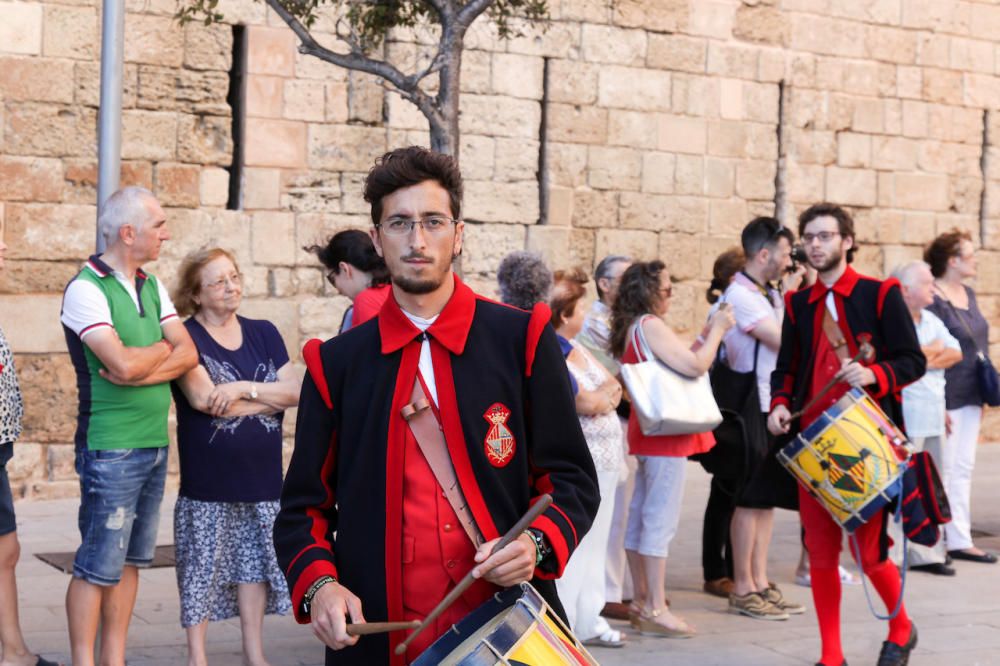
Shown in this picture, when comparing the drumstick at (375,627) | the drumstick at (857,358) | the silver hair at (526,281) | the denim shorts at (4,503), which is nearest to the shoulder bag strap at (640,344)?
the silver hair at (526,281)

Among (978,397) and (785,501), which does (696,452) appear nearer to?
(785,501)

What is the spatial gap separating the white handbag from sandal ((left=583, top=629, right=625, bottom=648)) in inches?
34.6

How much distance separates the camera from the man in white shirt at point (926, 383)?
7977 mm

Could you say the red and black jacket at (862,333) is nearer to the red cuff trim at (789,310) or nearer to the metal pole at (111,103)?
the red cuff trim at (789,310)

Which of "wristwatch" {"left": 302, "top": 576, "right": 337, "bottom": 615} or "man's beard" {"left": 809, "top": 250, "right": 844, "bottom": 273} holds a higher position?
"man's beard" {"left": 809, "top": 250, "right": 844, "bottom": 273}

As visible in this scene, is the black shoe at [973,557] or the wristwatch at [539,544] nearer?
the wristwatch at [539,544]

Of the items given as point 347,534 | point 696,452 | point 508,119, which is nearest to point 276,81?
point 508,119

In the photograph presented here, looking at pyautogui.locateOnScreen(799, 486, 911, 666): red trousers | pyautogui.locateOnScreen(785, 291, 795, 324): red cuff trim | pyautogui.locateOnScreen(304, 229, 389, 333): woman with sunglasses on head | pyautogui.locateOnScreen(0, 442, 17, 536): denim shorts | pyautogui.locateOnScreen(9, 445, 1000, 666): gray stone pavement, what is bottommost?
pyautogui.locateOnScreen(9, 445, 1000, 666): gray stone pavement

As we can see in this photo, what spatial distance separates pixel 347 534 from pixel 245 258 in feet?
25.3

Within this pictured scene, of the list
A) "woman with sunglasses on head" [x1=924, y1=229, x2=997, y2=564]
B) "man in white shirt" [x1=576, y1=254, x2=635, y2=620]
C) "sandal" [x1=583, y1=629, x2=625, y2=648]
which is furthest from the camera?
"woman with sunglasses on head" [x1=924, y1=229, x2=997, y2=564]

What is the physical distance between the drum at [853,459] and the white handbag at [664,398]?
840mm

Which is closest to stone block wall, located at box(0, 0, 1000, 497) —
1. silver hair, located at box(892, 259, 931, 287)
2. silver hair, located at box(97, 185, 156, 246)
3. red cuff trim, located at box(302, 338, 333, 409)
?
silver hair, located at box(892, 259, 931, 287)

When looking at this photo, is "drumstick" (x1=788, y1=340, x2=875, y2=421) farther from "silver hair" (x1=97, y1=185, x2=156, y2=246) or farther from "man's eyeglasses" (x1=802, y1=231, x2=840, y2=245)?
"silver hair" (x1=97, y1=185, x2=156, y2=246)

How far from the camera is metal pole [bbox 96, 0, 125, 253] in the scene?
6859 mm
